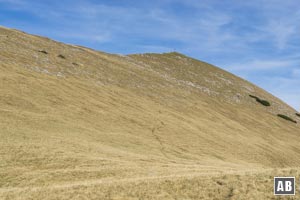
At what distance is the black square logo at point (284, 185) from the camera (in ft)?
64.7

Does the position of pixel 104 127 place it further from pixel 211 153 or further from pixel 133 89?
pixel 133 89

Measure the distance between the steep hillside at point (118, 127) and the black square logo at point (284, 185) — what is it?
196 centimetres

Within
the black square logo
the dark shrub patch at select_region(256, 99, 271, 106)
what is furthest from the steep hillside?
the dark shrub patch at select_region(256, 99, 271, 106)

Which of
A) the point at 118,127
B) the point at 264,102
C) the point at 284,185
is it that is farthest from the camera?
the point at 264,102

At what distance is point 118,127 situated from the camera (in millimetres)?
53344

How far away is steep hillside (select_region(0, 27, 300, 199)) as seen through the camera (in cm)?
2815

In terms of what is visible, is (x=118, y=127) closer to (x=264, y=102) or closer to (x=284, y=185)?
(x=284, y=185)

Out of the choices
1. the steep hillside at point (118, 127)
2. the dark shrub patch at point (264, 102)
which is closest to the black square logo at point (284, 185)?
the steep hillside at point (118, 127)

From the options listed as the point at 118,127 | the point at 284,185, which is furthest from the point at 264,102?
the point at 284,185

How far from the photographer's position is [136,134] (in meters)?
52.4

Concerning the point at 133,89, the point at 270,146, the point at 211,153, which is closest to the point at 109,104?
the point at 133,89

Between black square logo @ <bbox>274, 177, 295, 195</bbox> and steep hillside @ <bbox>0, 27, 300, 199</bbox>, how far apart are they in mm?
1964

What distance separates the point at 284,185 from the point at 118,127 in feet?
115

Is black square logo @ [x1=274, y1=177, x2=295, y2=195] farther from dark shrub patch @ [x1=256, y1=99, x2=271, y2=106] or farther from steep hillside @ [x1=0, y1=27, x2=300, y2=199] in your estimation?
dark shrub patch @ [x1=256, y1=99, x2=271, y2=106]
